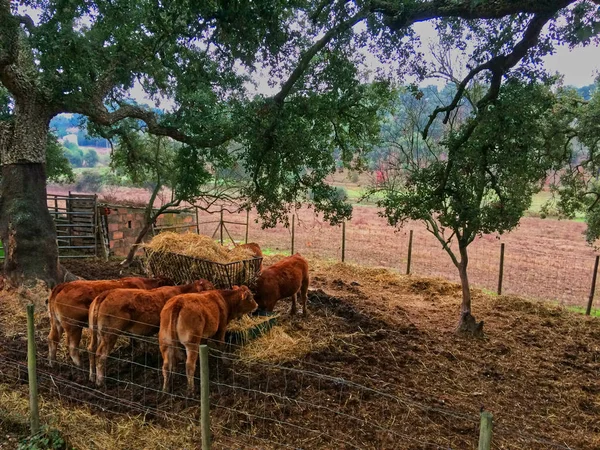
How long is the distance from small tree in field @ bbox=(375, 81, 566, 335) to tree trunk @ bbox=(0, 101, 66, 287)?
258 inches

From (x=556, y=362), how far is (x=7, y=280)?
32.4 ft

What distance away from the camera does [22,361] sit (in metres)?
5.82

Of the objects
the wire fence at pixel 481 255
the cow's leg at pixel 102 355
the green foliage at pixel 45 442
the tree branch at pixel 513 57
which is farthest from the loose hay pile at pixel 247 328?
the tree branch at pixel 513 57

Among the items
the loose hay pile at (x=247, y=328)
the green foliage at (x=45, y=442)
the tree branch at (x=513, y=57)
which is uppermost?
the tree branch at (x=513, y=57)

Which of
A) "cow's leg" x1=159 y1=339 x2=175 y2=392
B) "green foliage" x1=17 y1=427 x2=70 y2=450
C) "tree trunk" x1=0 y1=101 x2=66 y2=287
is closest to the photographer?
"green foliage" x1=17 y1=427 x2=70 y2=450

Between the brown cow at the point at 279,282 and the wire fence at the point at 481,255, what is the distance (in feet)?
6.72

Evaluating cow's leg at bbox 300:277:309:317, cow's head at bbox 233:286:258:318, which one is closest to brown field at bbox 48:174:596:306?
cow's leg at bbox 300:277:309:317

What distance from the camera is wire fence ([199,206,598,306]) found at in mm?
13704

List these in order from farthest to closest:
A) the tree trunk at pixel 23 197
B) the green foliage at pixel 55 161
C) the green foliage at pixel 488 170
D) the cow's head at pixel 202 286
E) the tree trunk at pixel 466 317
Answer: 1. the green foliage at pixel 55 161
2. the tree trunk at pixel 23 197
3. the tree trunk at pixel 466 317
4. the cow's head at pixel 202 286
5. the green foliage at pixel 488 170

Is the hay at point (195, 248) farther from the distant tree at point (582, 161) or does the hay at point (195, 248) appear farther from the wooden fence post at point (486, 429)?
the distant tree at point (582, 161)

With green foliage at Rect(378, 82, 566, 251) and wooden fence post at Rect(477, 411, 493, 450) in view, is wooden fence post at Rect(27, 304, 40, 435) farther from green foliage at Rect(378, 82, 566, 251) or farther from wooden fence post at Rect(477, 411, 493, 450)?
green foliage at Rect(378, 82, 566, 251)

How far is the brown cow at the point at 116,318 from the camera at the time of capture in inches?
209

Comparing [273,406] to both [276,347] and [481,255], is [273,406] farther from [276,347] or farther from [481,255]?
[481,255]

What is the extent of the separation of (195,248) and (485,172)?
487 centimetres
